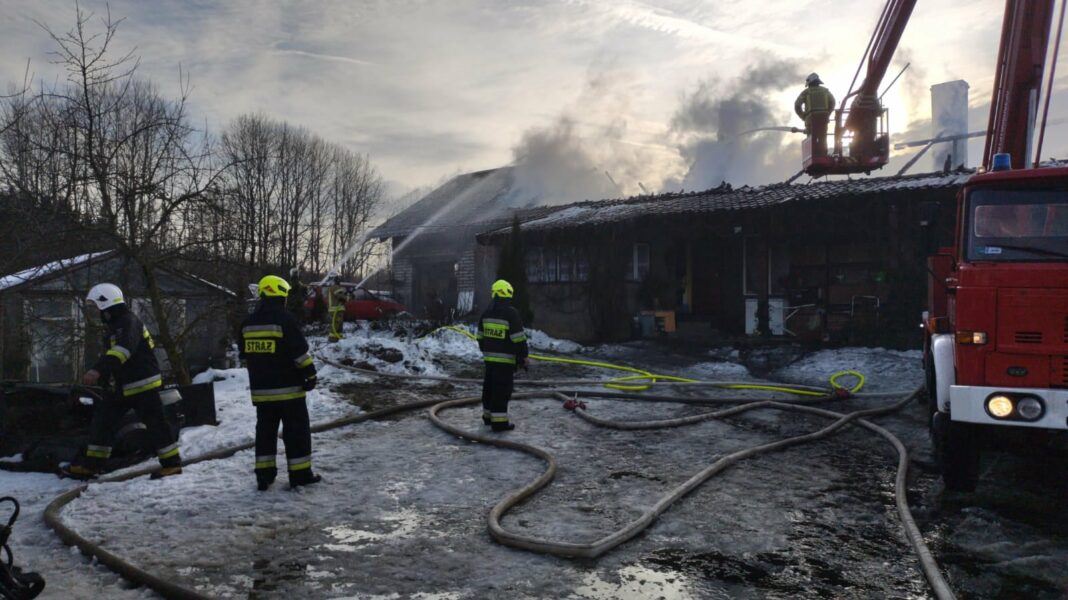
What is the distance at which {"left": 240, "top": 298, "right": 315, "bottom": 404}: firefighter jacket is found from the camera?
5.36 meters

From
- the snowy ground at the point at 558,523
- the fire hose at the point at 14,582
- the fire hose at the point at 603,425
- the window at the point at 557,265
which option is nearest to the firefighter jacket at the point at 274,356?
the snowy ground at the point at 558,523

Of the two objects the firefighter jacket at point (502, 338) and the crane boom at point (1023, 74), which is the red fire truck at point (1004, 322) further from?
the firefighter jacket at point (502, 338)

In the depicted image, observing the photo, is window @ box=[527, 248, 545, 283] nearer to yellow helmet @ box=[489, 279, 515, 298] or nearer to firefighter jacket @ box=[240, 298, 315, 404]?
yellow helmet @ box=[489, 279, 515, 298]

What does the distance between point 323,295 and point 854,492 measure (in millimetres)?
20185

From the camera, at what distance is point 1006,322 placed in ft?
15.4

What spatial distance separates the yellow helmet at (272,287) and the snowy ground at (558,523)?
1.56m

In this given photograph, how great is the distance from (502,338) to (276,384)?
2.80m

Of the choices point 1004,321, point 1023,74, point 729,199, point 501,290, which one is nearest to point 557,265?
point 729,199

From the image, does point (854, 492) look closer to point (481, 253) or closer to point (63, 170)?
point (63, 170)

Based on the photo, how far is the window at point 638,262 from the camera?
18.0 m

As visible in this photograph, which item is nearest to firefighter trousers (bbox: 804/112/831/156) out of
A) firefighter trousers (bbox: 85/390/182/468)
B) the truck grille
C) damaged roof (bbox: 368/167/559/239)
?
the truck grille

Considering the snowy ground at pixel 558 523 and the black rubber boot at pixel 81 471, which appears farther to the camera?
the black rubber boot at pixel 81 471

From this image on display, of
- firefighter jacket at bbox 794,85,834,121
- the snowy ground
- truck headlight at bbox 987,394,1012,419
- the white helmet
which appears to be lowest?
the snowy ground

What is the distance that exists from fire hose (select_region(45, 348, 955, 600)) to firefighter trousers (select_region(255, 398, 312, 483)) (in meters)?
1.11
